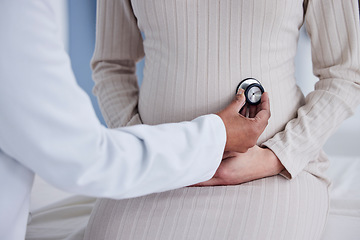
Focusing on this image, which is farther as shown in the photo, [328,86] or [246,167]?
[328,86]

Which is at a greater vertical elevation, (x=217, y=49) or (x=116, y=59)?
(x=217, y=49)

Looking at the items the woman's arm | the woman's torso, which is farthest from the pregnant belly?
the woman's arm

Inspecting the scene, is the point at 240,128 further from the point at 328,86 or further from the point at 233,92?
the point at 328,86

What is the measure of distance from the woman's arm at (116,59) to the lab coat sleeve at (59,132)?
1.42ft

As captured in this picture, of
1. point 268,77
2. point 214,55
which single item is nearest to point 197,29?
point 214,55

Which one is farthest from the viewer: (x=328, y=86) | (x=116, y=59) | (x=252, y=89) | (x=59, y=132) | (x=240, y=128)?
(x=116, y=59)

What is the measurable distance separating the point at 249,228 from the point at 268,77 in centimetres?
31

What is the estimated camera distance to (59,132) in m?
0.60

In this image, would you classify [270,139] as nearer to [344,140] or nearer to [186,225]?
[186,225]

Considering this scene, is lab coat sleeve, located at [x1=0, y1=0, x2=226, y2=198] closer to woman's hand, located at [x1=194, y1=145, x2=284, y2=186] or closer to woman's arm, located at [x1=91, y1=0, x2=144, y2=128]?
woman's hand, located at [x1=194, y1=145, x2=284, y2=186]

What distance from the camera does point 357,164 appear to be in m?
1.45

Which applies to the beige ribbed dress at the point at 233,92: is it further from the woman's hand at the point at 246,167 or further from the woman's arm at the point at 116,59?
the woman's arm at the point at 116,59

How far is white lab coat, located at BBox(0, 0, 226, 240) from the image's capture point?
58 centimetres

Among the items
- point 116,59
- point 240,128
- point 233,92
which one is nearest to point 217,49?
point 233,92
